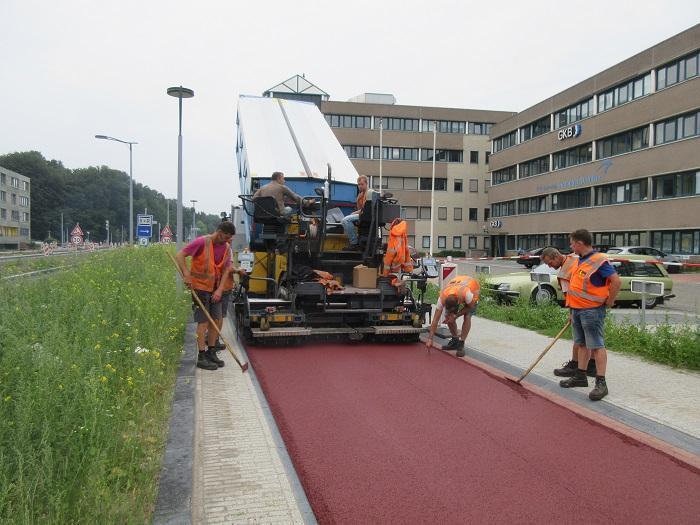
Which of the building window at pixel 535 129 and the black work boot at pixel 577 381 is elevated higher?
the building window at pixel 535 129

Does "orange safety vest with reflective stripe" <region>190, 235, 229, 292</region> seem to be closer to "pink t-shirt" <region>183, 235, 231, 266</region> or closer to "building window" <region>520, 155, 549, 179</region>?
"pink t-shirt" <region>183, 235, 231, 266</region>

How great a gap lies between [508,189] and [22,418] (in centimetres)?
5734

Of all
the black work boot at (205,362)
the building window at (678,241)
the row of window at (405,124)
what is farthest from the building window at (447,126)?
the black work boot at (205,362)

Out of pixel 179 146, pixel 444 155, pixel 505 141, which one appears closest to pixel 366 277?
pixel 179 146

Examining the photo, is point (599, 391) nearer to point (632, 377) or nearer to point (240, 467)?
point (632, 377)

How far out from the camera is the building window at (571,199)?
4434 centimetres

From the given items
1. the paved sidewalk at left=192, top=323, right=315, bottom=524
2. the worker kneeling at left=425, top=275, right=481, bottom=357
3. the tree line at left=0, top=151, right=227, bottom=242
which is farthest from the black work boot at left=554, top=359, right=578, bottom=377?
the tree line at left=0, top=151, right=227, bottom=242

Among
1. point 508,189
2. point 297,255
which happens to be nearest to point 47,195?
point 508,189

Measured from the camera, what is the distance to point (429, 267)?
9.67 meters

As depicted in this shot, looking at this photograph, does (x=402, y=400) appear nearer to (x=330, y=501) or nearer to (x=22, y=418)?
(x=330, y=501)

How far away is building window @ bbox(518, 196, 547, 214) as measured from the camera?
168 ft

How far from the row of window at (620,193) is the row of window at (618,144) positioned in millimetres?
2245

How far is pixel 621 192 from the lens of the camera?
4003 centimetres

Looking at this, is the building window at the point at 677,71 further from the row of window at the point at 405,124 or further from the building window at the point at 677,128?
the row of window at the point at 405,124
